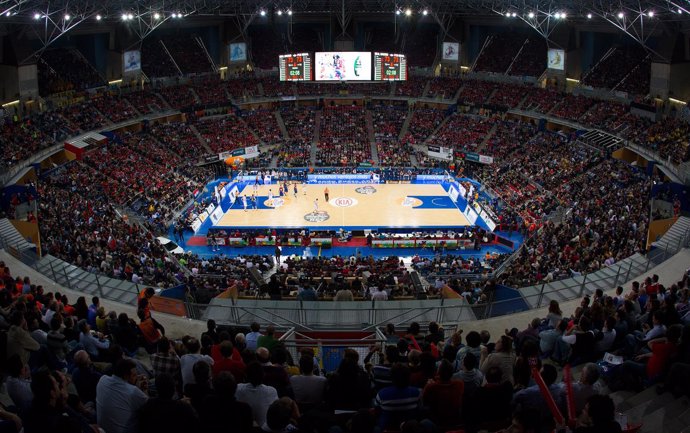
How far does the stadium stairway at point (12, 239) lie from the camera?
851 inches

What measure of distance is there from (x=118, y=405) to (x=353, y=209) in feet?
121

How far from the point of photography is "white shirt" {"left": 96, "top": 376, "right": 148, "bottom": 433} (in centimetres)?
648

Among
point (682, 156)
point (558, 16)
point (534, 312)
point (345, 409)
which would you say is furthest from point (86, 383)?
point (558, 16)

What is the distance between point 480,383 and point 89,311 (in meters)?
7.98

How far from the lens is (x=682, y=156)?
35312 mm

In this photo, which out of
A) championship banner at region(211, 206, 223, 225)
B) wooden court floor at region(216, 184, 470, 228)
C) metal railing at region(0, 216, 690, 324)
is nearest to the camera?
metal railing at region(0, 216, 690, 324)

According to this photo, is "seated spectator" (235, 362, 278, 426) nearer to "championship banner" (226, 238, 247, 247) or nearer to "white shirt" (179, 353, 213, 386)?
"white shirt" (179, 353, 213, 386)

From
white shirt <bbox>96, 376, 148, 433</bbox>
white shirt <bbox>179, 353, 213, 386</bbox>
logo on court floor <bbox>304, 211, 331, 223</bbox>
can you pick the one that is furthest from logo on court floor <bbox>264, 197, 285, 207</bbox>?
white shirt <bbox>96, 376, 148, 433</bbox>

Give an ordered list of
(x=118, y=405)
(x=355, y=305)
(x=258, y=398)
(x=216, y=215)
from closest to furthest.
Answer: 1. (x=118, y=405)
2. (x=258, y=398)
3. (x=355, y=305)
4. (x=216, y=215)

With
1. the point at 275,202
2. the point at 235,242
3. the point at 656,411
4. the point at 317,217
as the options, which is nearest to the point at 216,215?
the point at 275,202

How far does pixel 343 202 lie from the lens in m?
44.8

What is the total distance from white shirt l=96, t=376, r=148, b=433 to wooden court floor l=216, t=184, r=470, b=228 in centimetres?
3305

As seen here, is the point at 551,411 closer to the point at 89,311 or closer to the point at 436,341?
the point at 436,341

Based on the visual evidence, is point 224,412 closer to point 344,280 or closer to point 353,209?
point 344,280
